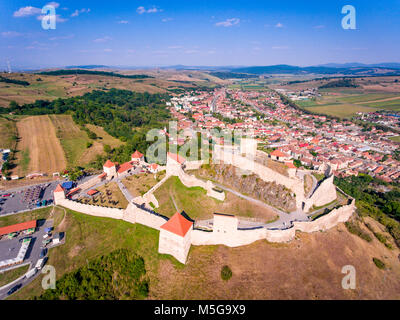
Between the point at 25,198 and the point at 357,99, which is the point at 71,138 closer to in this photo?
the point at 25,198

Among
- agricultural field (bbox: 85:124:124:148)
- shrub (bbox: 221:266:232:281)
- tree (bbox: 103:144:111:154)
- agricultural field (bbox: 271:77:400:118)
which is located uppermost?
agricultural field (bbox: 271:77:400:118)

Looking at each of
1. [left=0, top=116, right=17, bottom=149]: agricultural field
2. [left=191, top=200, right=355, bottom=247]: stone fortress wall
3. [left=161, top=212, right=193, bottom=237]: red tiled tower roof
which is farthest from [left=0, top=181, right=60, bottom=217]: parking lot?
[left=191, top=200, right=355, bottom=247]: stone fortress wall

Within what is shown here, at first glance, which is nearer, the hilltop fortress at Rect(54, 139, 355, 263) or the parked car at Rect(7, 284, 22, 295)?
the parked car at Rect(7, 284, 22, 295)

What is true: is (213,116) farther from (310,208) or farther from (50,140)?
(310,208)

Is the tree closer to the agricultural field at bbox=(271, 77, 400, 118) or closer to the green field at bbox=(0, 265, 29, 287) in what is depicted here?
the green field at bbox=(0, 265, 29, 287)

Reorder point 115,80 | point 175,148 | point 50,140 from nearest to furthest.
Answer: point 175,148 < point 50,140 < point 115,80

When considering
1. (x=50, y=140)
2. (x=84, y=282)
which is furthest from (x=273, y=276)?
(x=50, y=140)

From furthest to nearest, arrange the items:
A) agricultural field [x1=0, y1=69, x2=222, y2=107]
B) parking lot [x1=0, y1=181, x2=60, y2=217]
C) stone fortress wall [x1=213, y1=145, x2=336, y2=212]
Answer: agricultural field [x1=0, y1=69, x2=222, y2=107], parking lot [x1=0, y1=181, x2=60, y2=217], stone fortress wall [x1=213, y1=145, x2=336, y2=212]

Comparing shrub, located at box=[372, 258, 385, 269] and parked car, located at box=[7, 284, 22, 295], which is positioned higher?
parked car, located at box=[7, 284, 22, 295]
